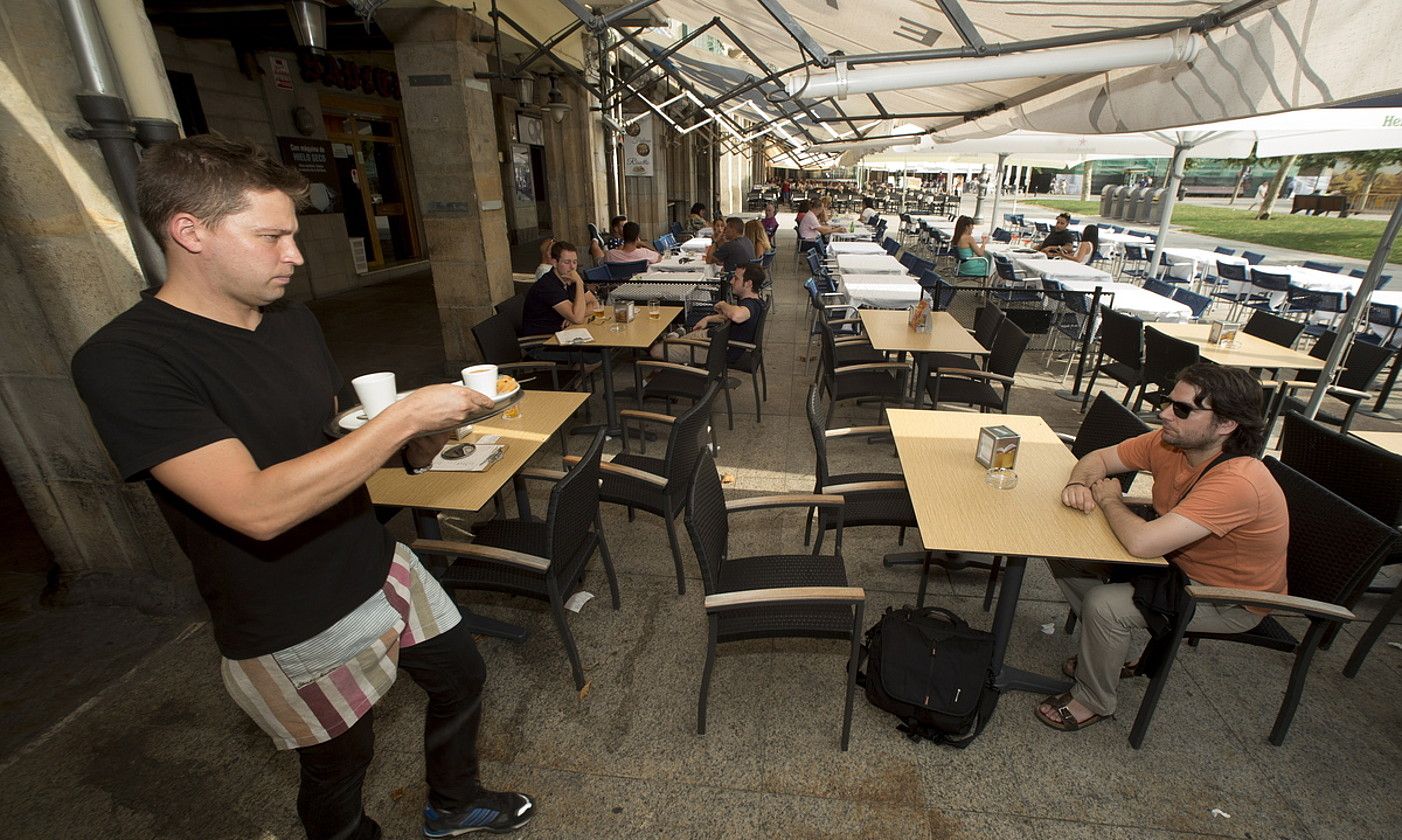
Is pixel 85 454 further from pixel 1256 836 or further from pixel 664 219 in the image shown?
pixel 664 219

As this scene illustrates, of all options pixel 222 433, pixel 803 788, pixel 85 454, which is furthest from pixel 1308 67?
pixel 85 454

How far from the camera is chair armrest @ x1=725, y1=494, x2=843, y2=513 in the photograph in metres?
2.72

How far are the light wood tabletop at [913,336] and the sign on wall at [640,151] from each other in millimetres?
9618

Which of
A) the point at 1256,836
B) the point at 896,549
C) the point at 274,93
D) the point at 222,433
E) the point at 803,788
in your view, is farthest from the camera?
the point at 274,93

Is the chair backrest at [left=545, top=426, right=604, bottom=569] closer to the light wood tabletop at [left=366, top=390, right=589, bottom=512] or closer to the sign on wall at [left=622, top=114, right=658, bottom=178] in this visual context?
the light wood tabletop at [left=366, top=390, right=589, bottom=512]

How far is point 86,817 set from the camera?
2.14 meters

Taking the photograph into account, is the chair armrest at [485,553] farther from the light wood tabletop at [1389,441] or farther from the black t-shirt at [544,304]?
the light wood tabletop at [1389,441]

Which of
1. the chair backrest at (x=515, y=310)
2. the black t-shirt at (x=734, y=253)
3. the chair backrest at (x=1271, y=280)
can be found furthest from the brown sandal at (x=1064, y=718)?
the chair backrest at (x=1271, y=280)

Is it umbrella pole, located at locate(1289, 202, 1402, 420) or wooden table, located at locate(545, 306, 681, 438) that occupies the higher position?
umbrella pole, located at locate(1289, 202, 1402, 420)

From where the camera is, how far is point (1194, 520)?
2096 millimetres

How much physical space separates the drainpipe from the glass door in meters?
10.3

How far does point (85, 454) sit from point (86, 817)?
165cm

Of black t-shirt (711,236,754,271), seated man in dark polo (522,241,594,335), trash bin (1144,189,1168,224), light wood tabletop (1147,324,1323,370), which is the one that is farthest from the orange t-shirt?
trash bin (1144,189,1168,224)

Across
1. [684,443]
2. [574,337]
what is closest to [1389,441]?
Result: [684,443]
